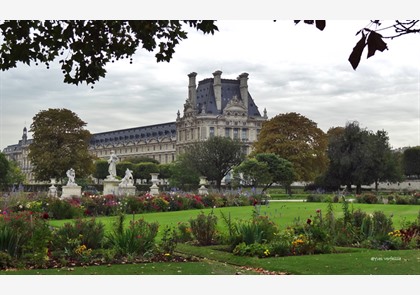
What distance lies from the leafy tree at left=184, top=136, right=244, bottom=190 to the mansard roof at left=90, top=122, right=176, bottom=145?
126ft

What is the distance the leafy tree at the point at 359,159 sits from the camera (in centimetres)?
3728

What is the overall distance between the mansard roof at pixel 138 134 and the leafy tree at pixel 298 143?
4413 cm

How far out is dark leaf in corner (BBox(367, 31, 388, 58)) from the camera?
242 cm

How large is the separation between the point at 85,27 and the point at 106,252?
3.66m

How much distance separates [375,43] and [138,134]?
94.4 metres

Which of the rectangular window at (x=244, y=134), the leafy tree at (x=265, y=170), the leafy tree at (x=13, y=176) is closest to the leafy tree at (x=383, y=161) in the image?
the leafy tree at (x=265, y=170)

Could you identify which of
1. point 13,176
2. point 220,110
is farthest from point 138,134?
point 13,176

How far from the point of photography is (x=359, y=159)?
Result: 37.6 meters

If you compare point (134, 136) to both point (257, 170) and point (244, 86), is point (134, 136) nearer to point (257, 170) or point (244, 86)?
point (244, 86)

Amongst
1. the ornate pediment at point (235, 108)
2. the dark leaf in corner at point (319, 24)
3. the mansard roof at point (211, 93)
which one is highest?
the mansard roof at point (211, 93)

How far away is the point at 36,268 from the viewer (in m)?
7.06

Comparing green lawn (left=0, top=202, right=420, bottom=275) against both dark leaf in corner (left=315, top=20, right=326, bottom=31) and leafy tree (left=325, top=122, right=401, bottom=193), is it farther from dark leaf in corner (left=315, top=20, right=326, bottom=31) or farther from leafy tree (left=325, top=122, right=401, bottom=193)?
leafy tree (left=325, top=122, right=401, bottom=193)

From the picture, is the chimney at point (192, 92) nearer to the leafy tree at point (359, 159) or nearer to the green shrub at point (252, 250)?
the leafy tree at point (359, 159)

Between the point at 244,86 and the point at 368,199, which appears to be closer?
the point at 368,199
